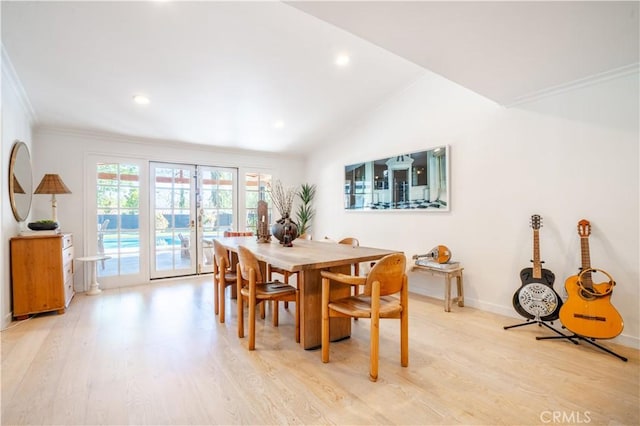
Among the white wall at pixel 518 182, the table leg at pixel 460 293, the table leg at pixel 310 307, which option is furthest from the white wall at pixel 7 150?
the table leg at pixel 460 293

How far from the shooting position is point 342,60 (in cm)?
329

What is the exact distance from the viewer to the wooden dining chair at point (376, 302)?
196 centimetres

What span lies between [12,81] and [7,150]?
654mm

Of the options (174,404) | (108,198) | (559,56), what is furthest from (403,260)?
(108,198)

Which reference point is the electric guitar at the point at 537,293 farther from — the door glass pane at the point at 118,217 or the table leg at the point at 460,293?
the door glass pane at the point at 118,217

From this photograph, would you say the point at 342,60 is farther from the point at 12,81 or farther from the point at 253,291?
the point at 12,81

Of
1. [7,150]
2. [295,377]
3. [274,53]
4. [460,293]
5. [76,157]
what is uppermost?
[274,53]

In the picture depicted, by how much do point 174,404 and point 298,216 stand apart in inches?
178

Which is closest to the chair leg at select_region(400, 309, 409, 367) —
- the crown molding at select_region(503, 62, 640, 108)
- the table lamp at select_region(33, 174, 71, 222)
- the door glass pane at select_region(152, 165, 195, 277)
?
the crown molding at select_region(503, 62, 640, 108)

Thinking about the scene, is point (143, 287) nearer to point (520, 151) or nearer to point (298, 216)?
point (298, 216)

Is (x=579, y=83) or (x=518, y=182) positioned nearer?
(x=579, y=83)

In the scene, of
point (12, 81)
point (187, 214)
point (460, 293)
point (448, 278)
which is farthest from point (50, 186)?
point (460, 293)

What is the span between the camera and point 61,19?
2.30 meters

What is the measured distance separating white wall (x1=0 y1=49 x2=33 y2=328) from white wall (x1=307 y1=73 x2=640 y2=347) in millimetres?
4143
